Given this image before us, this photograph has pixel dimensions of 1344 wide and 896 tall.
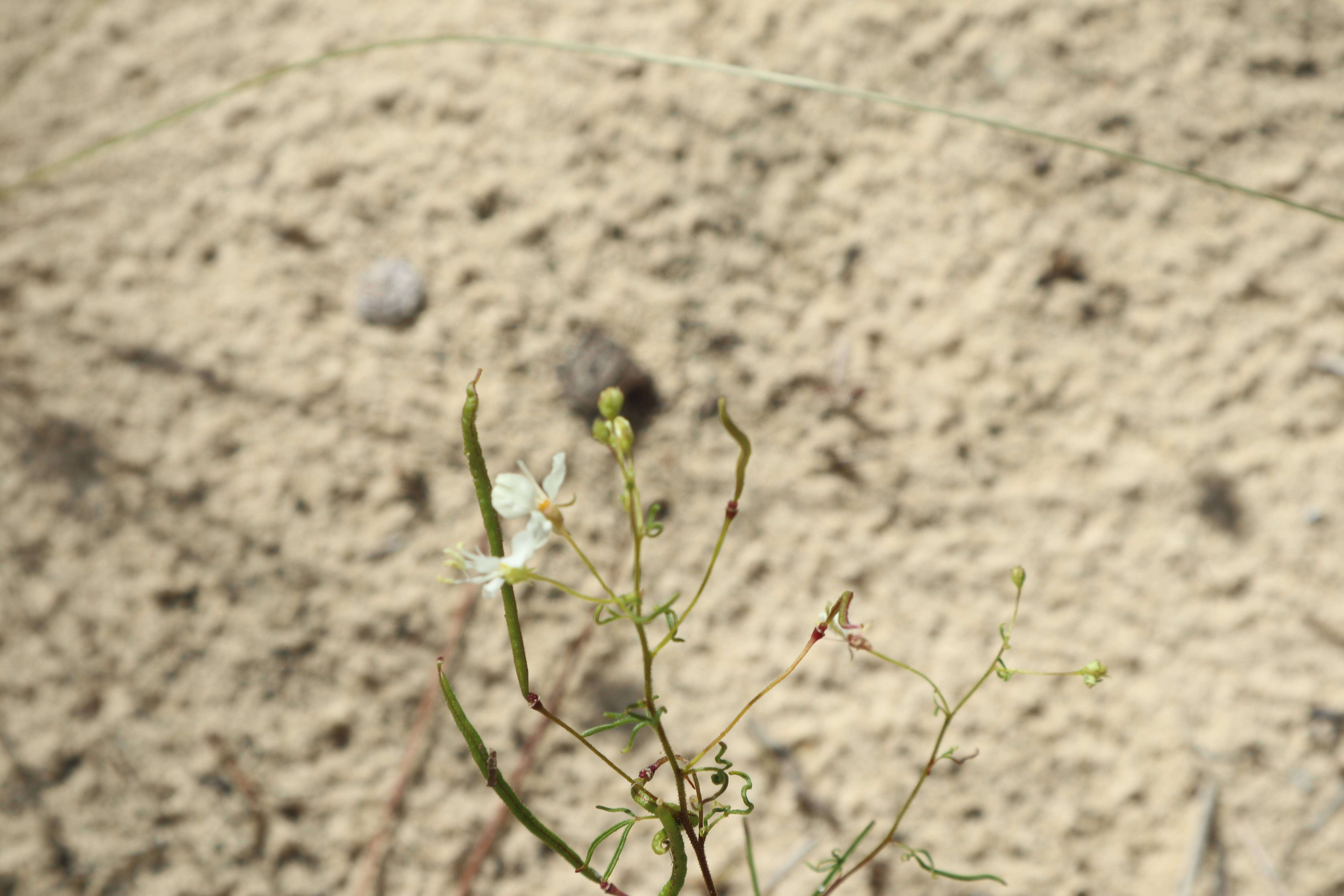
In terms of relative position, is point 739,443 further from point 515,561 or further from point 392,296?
point 392,296

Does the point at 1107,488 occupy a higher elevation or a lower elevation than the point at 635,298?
lower

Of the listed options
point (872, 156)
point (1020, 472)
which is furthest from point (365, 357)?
point (1020, 472)

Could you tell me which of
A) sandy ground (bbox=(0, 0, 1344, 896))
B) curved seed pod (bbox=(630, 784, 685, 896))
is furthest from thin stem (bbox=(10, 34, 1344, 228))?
curved seed pod (bbox=(630, 784, 685, 896))

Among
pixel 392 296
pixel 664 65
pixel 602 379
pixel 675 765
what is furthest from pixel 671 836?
pixel 664 65

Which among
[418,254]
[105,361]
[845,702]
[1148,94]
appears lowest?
[845,702]

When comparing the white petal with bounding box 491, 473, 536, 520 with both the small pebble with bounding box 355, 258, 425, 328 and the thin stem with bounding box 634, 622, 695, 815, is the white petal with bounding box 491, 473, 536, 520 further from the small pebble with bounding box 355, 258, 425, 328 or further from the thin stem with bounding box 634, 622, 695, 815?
the small pebble with bounding box 355, 258, 425, 328

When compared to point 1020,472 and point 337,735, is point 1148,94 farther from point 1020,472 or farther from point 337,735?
point 337,735
